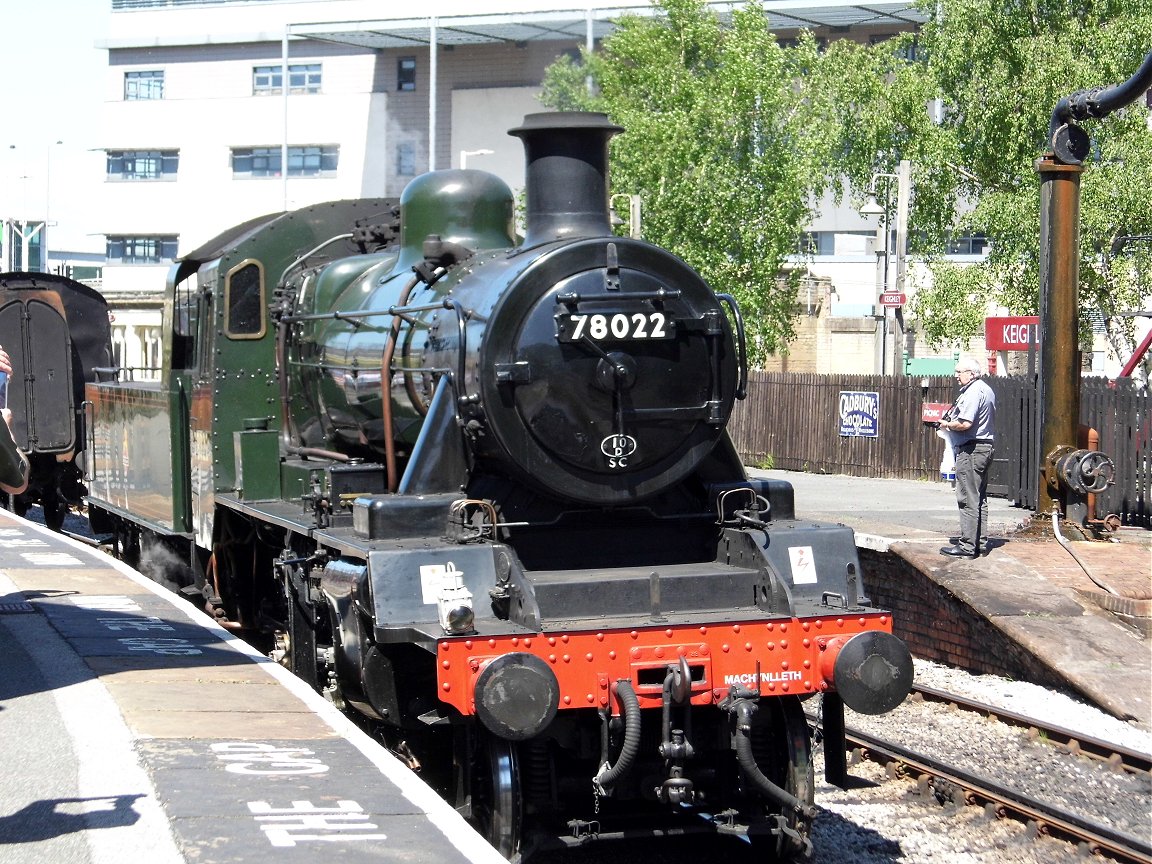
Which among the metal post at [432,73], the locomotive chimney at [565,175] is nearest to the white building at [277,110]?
the metal post at [432,73]

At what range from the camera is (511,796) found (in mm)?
6332

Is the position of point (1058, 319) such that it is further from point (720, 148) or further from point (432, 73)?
point (432, 73)

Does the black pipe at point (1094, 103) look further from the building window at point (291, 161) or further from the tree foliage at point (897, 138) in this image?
the building window at point (291, 161)

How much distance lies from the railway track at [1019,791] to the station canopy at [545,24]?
3791 cm

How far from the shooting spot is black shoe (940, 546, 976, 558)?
1277 cm

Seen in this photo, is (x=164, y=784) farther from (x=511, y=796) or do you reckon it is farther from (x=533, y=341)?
(x=533, y=341)

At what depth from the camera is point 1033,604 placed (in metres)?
→ 11.4

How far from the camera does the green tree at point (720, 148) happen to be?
3162 centimetres

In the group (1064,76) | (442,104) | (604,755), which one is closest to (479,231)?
(604,755)

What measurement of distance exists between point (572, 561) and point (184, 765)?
6.92ft

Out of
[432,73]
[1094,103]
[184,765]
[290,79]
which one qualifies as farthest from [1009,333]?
[290,79]

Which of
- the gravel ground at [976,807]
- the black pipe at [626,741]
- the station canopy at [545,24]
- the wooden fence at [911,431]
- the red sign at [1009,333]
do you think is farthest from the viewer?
the station canopy at [545,24]

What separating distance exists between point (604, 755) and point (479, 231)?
356 cm

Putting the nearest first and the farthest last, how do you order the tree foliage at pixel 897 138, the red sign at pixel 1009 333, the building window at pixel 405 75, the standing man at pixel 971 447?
the standing man at pixel 971 447
the red sign at pixel 1009 333
the tree foliage at pixel 897 138
the building window at pixel 405 75
